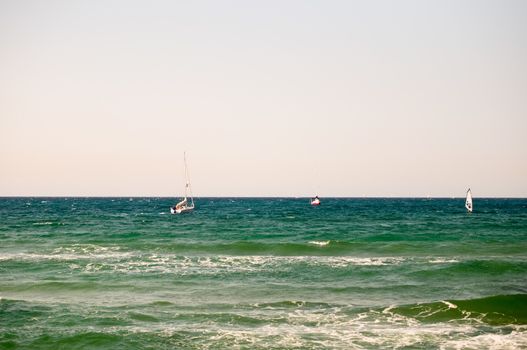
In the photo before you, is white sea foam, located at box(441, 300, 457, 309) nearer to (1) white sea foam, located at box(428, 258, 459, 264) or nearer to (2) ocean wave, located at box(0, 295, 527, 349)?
(2) ocean wave, located at box(0, 295, 527, 349)

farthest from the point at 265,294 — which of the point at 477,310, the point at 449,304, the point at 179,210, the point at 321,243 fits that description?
the point at 179,210

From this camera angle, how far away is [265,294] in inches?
977

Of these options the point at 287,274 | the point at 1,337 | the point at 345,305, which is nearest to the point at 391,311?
the point at 345,305

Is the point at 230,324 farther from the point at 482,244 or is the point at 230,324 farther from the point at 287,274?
the point at 482,244

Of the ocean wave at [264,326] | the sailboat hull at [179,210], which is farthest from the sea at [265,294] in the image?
the sailboat hull at [179,210]

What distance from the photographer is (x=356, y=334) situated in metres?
18.1

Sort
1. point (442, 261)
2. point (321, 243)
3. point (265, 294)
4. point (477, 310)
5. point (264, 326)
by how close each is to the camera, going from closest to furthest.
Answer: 1. point (264, 326)
2. point (477, 310)
3. point (265, 294)
4. point (442, 261)
5. point (321, 243)

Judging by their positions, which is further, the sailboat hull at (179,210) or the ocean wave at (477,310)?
the sailboat hull at (179,210)

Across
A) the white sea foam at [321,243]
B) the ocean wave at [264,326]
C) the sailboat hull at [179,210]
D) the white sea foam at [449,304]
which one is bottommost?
the ocean wave at [264,326]

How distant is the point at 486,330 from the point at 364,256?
1942 centimetres

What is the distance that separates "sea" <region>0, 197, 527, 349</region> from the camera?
17.8 meters

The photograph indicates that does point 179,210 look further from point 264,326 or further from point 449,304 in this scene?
point 264,326

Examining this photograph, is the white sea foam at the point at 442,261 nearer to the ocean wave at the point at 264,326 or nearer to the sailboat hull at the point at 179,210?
the ocean wave at the point at 264,326

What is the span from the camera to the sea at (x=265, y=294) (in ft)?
58.3
